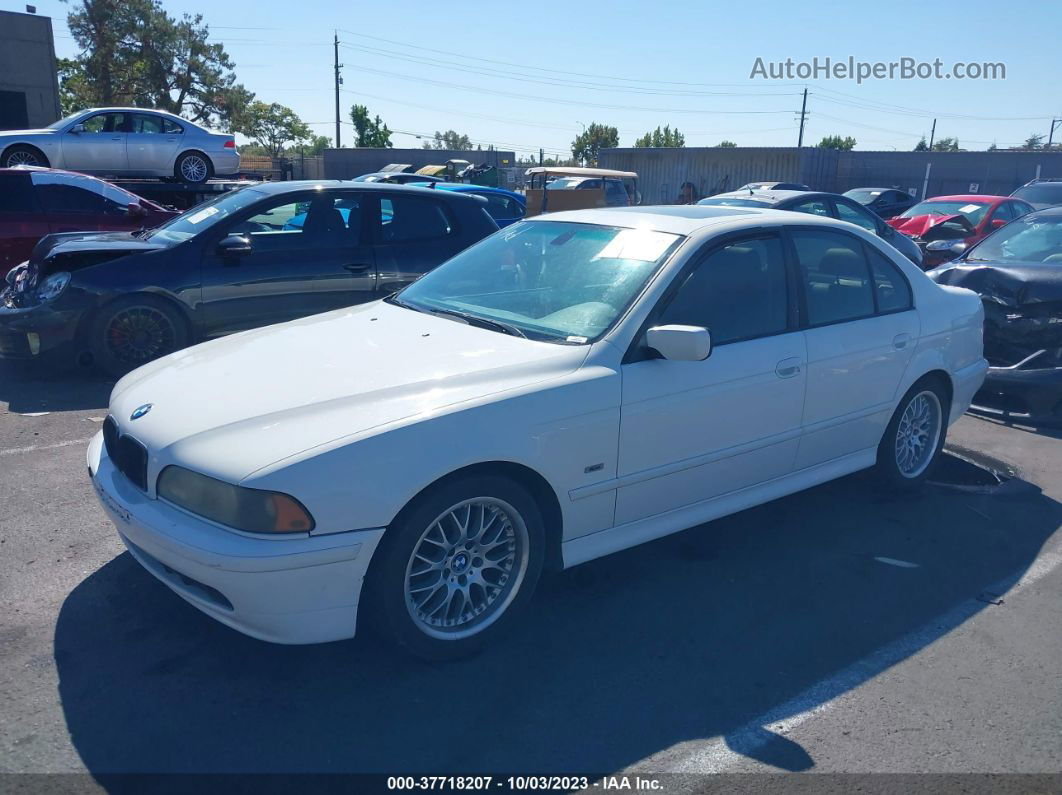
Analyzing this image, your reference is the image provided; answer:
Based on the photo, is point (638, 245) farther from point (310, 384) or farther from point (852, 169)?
point (852, 169)

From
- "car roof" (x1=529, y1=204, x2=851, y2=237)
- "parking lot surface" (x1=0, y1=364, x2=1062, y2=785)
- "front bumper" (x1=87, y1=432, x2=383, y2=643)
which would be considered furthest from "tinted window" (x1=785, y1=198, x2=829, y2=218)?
"front bumper" (x1=87, y1=432, x2=383, y2=643)

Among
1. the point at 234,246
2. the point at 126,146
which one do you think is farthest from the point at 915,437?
the point at 126,146

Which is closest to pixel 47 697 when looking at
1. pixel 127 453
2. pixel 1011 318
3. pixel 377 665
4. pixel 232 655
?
pixel 232 655

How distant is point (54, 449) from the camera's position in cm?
552

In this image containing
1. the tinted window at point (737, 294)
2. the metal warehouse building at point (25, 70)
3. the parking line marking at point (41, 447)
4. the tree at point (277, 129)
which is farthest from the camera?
the tree at point (277, 129)

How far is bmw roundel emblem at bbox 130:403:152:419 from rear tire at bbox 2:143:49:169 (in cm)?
1315

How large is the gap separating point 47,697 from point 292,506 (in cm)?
113

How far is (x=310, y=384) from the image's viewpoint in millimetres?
3432

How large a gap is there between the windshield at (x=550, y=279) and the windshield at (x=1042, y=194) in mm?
15409

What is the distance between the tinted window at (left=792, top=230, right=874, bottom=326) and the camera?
179 inches

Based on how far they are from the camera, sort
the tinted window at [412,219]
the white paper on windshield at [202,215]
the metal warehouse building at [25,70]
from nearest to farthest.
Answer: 1. the white paper on windshield at [202,215]
2. the tinted window at [412,219]
3. the metal warehouse building at [25,70]

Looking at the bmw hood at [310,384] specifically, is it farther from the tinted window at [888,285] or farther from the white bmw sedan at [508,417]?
the tinted window at [888,285]

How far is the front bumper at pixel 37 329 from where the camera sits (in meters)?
6.73

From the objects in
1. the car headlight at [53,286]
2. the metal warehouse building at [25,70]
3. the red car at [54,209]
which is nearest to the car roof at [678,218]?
the car headlight at [53,286]
